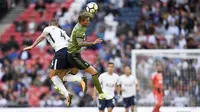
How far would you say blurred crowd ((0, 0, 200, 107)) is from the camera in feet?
80.9

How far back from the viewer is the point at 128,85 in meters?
19.9

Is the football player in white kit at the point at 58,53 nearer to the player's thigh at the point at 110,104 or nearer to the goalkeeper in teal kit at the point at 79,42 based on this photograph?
the goalkeeper in teal kit at the point at 79,42

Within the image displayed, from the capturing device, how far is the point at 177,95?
22297 millimetres

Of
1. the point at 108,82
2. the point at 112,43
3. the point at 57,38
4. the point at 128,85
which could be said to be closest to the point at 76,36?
the point at 57,38

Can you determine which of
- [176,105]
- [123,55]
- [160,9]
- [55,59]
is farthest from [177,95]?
[55,59]

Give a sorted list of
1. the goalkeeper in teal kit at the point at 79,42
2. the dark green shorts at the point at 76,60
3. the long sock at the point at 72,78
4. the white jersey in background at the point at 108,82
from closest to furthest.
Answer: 1. the goalkeeper in teal kit at the point at 79,42
2. the dark green shorts at the point at 76,60
3. the long sock at the point at 72,78
4. the white jersey in background at the point at 108,82

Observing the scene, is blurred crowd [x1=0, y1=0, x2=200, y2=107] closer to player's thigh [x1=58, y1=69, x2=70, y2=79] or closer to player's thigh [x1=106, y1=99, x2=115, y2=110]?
player's thigh [x1=106, y1=99, x2=115, y2=110]

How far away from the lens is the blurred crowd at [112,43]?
80.9 ft

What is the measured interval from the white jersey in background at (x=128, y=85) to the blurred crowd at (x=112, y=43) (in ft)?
9.13

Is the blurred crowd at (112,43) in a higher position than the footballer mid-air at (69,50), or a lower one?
lower

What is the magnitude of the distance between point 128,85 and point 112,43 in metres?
6.44

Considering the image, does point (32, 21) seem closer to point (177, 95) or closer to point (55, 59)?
point (177, 95)

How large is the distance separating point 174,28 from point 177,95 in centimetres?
461

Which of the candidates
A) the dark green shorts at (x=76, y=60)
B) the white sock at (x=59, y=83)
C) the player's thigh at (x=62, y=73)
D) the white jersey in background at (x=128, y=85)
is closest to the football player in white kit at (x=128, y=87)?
the white jersey in background at (x=128, y=85)
